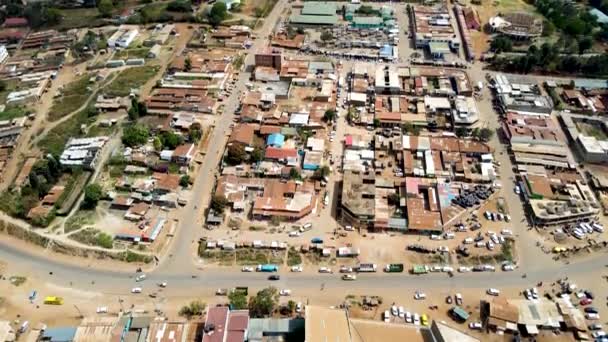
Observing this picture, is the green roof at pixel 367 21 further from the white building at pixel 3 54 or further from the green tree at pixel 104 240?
the white building at pixel 3 54

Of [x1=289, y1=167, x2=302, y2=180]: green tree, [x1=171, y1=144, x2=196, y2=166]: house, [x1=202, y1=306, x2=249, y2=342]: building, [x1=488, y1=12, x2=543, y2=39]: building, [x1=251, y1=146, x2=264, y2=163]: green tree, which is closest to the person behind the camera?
[x1=202, y1=306, x2=249, y2=342]: building

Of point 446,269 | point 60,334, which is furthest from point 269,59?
point 60,334

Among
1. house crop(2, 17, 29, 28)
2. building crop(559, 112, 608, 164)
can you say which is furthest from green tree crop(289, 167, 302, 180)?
house crop(2, 17, 29, 28)

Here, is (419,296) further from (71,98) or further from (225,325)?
(71,98)

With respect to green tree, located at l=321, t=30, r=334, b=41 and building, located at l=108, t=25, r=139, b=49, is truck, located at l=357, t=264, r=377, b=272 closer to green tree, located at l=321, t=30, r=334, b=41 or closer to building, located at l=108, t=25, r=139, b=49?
green tree, located at l=321, t=30, r=334, b=41

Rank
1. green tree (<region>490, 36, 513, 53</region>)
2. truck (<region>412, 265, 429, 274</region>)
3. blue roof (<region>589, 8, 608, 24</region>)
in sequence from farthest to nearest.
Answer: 1. blue roof (<region>589, 8, 608, 24</region>)
2. green tree (<region>490, 36, 513, 53</region>)
3. truck (<region>412, 265, 429, 274</region>)

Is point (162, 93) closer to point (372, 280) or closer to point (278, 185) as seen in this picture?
point (278, 185)

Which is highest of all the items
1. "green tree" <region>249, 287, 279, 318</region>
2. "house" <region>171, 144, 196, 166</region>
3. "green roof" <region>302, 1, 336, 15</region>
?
"green roof" <region>302, 1, 336, 15</region>
